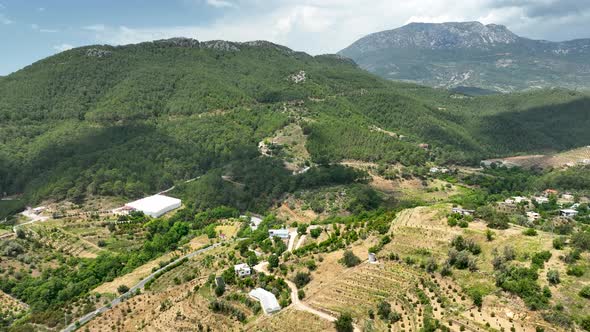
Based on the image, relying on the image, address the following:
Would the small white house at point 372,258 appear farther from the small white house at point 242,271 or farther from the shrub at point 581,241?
the shrub at point 581,241

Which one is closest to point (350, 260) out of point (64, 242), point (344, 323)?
point (344, 323)

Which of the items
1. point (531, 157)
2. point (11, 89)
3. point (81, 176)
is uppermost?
point (11, 89)

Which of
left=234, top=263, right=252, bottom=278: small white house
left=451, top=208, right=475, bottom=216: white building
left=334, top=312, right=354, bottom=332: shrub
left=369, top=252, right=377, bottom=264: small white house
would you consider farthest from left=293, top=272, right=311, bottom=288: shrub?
left=451, top=208, right=475, bottom=216: white building

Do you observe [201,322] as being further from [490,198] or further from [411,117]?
A: [411,117]

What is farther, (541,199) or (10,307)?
(541,199)

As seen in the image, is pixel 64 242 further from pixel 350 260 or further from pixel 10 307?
pixel 350 260

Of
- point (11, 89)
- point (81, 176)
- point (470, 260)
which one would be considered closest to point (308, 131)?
point (81, 176)
